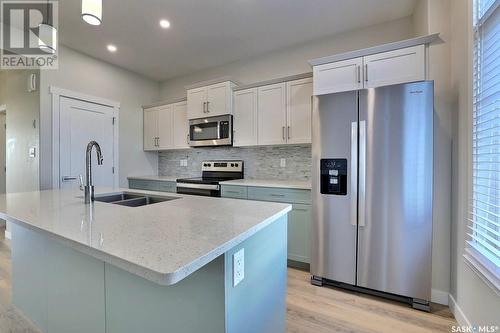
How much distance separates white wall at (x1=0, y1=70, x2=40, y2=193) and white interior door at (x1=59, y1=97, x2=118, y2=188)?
28cm

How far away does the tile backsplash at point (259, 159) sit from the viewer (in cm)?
318

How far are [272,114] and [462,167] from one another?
1986mm

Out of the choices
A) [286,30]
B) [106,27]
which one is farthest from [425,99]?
[106,27]

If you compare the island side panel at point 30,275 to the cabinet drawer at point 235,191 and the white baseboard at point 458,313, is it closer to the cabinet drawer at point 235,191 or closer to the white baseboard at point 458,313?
the cabinet drawer at point 235,191

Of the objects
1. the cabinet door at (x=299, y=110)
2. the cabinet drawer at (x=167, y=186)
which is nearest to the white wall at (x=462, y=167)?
the cabinet door at (x=299, y=110)

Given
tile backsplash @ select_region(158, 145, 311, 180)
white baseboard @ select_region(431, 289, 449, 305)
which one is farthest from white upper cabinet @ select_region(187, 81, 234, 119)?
white baseboard @ select_region(431, 289, 449, 305)

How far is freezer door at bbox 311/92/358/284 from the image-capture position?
2080 mm

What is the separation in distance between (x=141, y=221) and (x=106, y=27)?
276 cm

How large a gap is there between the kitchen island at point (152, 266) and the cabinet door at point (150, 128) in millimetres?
2774

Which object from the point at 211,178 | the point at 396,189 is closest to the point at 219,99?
the point at 211,178

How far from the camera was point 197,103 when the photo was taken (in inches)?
141

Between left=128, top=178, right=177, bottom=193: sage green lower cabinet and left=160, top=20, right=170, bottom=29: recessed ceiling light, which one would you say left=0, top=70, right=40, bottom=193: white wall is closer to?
left=128, top=178, right=177, bottom=193: sage green lower cabinet

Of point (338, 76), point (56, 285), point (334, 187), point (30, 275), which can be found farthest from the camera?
point (338, 76)

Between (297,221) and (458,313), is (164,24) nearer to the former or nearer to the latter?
(297,221)
